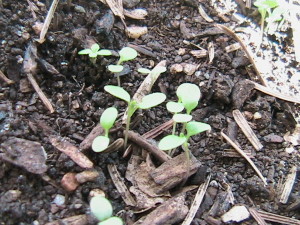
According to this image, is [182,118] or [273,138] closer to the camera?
[182,118]

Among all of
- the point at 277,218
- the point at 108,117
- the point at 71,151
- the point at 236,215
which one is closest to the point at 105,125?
the point at 108,117

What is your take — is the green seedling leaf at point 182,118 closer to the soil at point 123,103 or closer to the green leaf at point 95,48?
the soil at point 123,103

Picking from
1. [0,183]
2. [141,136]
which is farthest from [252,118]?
[0,183]

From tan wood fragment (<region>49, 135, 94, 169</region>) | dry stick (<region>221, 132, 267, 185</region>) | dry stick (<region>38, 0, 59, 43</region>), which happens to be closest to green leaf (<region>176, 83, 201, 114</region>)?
dry stick (<region>221, 132, 267, 185</region>)

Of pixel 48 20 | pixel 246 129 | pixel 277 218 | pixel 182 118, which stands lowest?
pixel 277 218

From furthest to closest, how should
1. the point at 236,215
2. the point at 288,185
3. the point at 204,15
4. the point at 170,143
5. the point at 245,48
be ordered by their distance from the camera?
the point at 204,15 → the point at 245,48 → the point at 288,185 → the point at 236,215 → the point at 170,143

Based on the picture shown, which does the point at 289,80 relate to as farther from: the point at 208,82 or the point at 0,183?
the point at 0,183

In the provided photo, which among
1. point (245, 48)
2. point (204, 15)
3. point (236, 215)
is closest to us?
point (236, 215)

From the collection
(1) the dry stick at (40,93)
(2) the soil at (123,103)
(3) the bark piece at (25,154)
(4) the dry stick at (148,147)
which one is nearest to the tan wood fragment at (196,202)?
(2) the soil at (123,103)

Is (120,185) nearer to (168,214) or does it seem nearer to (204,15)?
(168,214)
